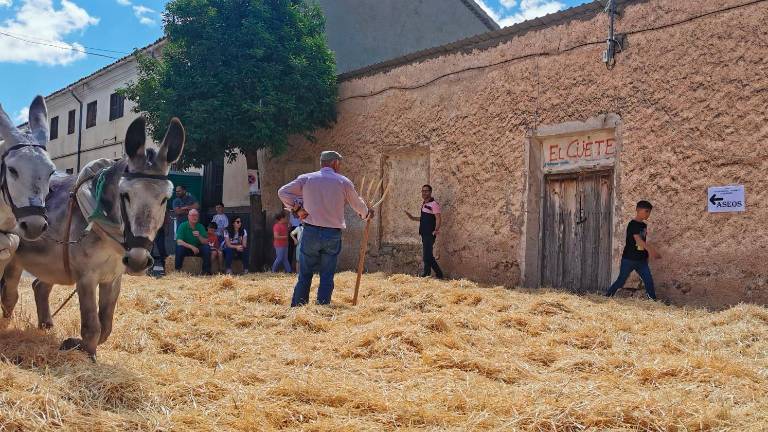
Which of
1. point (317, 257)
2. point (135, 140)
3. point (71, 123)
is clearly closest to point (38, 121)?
point (135, 140)

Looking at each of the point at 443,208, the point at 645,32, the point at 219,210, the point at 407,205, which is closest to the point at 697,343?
the point at 645,32

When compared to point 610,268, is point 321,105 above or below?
above

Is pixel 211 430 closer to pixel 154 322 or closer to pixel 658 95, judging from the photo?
pixel 154 322

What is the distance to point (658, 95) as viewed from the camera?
9.30 m

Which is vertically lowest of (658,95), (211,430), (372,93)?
(211,430)

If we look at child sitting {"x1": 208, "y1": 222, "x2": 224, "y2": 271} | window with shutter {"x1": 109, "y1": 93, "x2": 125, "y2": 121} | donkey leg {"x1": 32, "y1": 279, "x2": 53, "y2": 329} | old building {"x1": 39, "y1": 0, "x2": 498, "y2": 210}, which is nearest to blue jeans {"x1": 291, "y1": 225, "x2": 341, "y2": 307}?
donkey leg {"x1": 32, "y1": 279, "x2": 53, "y2": 329}

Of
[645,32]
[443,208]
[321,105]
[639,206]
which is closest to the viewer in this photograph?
[639,206]

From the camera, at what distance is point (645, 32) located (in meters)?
9.50

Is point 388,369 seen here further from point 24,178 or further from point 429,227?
point 429,227

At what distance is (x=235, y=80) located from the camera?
46.2 ft

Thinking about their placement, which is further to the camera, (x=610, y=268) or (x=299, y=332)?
(x=610, y=268)

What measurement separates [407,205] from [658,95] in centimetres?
520

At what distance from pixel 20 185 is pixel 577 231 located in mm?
8231

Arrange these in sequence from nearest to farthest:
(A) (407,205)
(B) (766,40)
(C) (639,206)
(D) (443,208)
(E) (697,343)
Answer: (E) (697,343) → (B) (766,40) → (C) (639,206) → (D) (443,208) → (A) (407,205)
